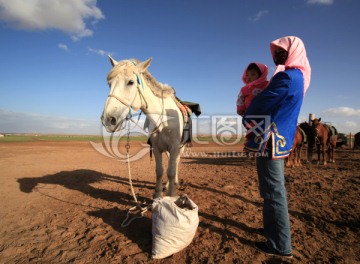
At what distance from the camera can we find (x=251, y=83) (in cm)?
252

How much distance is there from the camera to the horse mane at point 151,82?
289 cm

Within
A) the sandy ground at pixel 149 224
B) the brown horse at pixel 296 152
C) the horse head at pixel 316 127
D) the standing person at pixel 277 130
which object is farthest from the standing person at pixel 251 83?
the horse head at pixel 316 127

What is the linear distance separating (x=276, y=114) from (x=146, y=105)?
6.98ft

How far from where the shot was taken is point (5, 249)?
2623 millimetres

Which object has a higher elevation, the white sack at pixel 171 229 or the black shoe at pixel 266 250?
the white sack at pixel 171 229

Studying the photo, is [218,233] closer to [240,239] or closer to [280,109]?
[240,239]

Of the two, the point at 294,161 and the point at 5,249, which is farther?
the point at 294,161

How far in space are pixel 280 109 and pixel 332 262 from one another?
6.05 ft

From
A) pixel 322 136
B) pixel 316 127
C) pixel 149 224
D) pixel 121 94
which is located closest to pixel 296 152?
pixel 316 127

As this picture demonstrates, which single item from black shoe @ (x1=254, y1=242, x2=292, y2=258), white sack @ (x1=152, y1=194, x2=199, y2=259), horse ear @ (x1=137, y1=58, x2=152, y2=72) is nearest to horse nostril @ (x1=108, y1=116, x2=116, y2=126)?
horse ear @ (x1=137, y1=58, x2=152, y2=72)

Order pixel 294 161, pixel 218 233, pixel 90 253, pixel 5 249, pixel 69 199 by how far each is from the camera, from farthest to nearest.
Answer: pixel 294 161
pixel 69 199
pixel 218 233
pixel 5 249
pixel 90 253

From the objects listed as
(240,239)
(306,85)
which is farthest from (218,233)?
(306,85)

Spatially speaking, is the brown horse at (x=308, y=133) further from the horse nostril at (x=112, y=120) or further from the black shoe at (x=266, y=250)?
the horse nostril at (x=112, y=120)

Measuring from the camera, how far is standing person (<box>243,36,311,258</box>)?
2.07 meters
